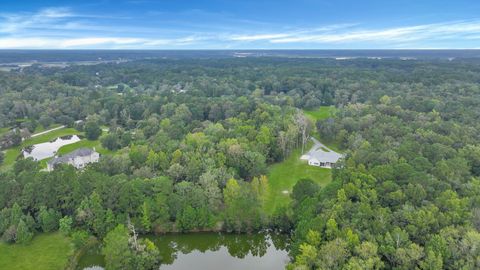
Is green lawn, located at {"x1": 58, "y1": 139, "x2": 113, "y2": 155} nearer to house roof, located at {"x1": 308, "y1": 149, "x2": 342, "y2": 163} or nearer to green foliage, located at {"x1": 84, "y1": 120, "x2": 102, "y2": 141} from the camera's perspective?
green foliage, located at {"x1": 84, "y1": 120, "x2": 102, "y2": 141}

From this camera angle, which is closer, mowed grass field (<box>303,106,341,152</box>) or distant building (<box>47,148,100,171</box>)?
distant building (<box>47,148,100,171</box>)

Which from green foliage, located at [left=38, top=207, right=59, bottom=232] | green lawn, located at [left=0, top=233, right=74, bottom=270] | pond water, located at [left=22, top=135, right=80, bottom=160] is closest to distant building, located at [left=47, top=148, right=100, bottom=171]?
pond water, located at [left=22, top=135, right=80, bottom=160]

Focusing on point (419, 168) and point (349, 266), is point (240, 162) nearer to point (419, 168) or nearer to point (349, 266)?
point (419, 168)

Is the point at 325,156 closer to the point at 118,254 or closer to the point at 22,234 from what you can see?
the point at 118,254

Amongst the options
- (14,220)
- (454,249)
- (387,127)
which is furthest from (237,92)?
(454,249)

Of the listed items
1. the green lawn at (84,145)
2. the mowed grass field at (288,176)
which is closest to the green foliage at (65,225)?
the mowed grass field at (288,176)

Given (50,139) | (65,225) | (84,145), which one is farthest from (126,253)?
(50,139)
